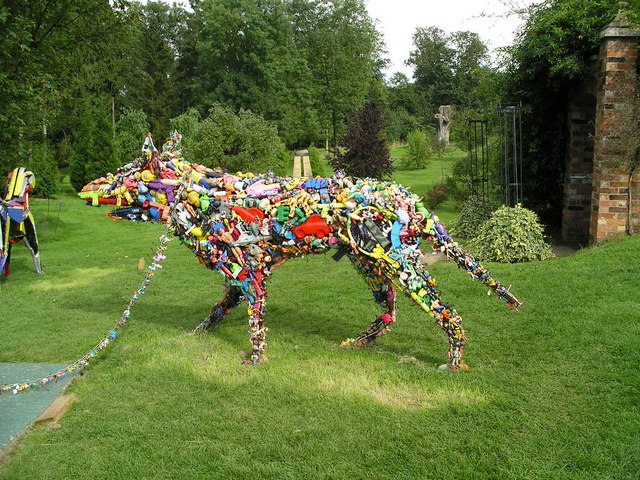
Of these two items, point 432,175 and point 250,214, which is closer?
point 250,214

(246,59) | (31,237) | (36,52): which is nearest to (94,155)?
(36,52)

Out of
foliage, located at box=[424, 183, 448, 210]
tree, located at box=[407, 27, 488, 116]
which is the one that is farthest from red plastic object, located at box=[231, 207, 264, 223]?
tree, located at box=[407, 27, 488, 116]

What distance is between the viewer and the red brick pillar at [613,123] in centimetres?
839

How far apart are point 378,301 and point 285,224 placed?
135cm

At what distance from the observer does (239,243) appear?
5172 millimetres

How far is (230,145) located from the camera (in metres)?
14.5

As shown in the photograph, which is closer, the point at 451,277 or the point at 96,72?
the point at 451,277

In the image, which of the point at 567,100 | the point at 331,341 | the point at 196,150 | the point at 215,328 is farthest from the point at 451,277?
the point at 196,150

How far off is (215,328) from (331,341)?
1.45m

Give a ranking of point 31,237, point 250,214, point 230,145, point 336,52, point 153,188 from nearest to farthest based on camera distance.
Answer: point 250,214, point 153,188, point 31,237, point 230,145, point 336,52

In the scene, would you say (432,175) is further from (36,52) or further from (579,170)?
(36,52)

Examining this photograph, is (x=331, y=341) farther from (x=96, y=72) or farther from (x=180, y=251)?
(x=96, y=72)

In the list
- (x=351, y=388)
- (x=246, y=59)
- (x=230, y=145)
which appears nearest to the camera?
(x=351, y=388)

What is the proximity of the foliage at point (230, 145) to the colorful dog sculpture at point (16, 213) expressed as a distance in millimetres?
5095
